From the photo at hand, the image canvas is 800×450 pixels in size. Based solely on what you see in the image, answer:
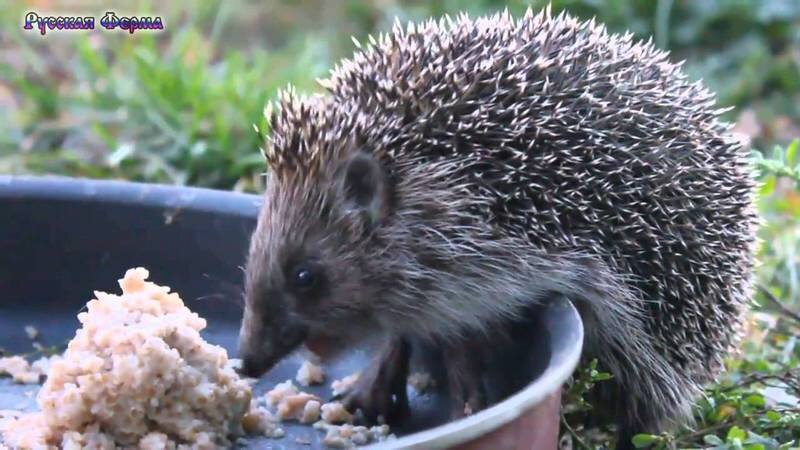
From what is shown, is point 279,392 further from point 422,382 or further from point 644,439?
point 644,439

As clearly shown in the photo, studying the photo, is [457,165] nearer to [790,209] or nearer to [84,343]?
[84,343]

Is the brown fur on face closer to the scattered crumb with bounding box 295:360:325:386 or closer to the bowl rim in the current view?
the scattered crumb with bounding box 295:360:325:386

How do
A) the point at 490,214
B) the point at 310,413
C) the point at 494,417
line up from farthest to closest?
the point at 310,413 < the point at 490,214 < the point at 494,417

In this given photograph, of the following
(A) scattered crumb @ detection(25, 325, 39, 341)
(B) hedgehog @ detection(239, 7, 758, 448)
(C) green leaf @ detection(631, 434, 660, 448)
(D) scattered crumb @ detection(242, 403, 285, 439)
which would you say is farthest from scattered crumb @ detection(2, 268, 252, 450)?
(C) green leaf @ detection(631, 434, 660, 448)

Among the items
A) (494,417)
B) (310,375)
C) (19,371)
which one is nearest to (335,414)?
(310,375)

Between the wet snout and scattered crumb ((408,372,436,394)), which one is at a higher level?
the wet snout

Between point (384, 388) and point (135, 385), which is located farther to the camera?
point (384, 388)

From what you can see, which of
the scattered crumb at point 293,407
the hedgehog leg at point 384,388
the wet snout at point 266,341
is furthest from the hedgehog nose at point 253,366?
the hedgehog leg at point 384,388
